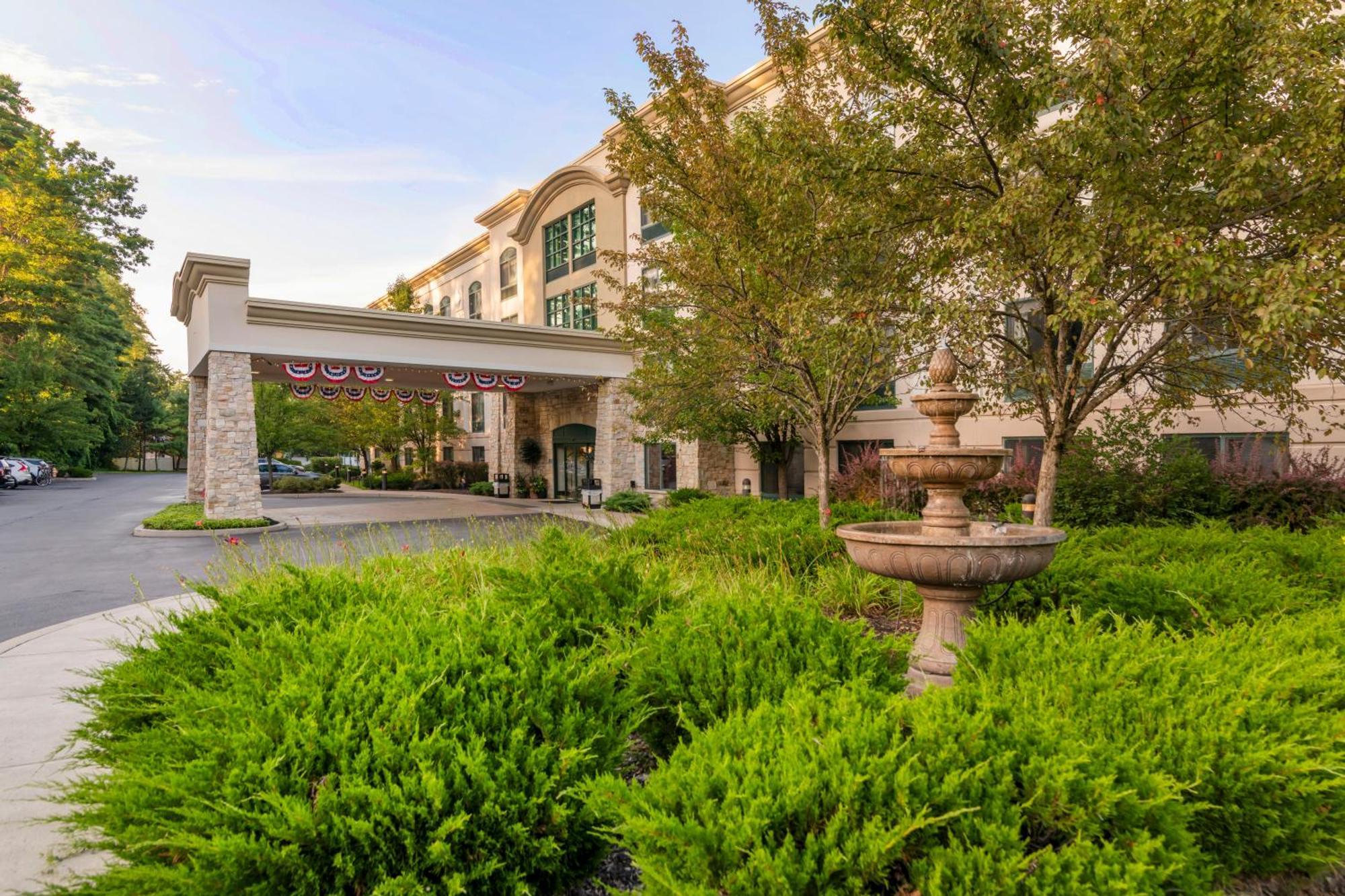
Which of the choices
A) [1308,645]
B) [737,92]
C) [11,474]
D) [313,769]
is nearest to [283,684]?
[313,769]

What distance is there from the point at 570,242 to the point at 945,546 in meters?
28.6

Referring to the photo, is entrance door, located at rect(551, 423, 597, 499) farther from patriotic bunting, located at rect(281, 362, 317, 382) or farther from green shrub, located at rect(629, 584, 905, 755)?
green shrub, located at rect(629, 584, 905, 755)

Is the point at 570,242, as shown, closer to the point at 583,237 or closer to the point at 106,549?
the point at 583,237

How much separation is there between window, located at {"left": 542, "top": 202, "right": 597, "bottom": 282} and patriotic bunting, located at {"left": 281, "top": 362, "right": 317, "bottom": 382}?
1223 centimetres

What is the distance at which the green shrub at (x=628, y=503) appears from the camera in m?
22.7

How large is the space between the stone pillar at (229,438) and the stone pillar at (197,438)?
7195 mm

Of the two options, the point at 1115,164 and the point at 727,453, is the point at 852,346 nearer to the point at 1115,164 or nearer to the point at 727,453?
the point at 1115,164

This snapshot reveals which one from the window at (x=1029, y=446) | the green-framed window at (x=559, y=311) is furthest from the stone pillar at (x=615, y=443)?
the window at (x=1029, y=446)

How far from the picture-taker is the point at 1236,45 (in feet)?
19.6

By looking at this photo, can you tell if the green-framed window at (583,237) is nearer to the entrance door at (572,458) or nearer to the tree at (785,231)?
the entrance door at (572,458)

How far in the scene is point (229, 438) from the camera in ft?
62.4

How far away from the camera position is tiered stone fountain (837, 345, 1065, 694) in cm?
454

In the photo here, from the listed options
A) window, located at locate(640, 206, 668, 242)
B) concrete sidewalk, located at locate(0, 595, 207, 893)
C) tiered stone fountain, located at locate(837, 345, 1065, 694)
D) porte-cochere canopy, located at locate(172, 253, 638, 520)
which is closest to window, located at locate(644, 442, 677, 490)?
porte-cochere canopy, located at locate(172, 253, 638, 520)

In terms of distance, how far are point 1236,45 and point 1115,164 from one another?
1287 mm
